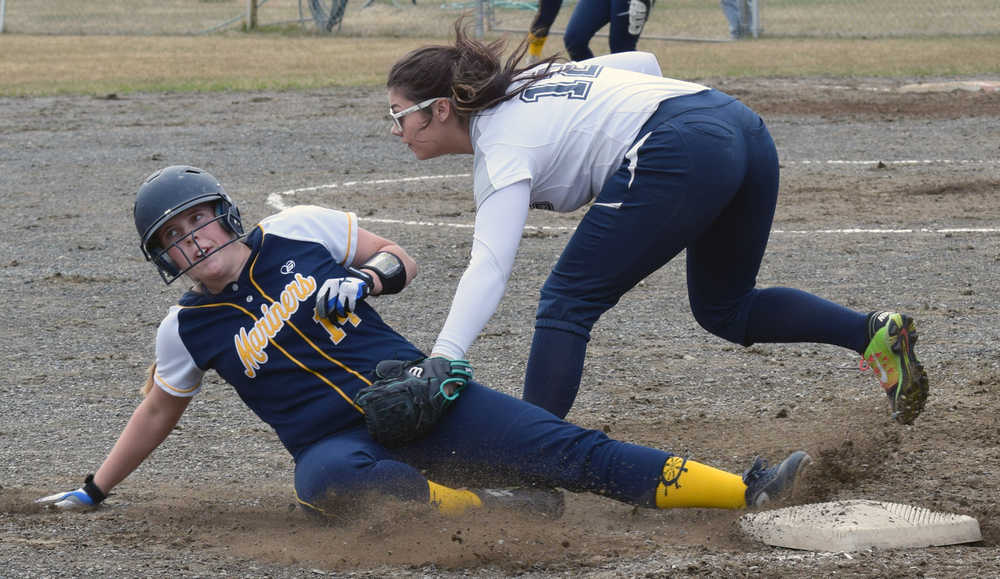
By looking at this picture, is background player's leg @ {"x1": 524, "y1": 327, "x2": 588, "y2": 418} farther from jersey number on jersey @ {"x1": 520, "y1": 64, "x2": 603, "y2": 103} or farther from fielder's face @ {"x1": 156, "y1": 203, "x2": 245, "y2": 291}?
fielder's face @ {"x1": 156, "y1": 203, "x2": 245, "y2": 291}

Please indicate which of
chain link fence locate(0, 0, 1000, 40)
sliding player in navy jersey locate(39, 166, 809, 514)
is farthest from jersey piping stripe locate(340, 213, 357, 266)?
chain link fence locate(0, 0, 1000, 40)

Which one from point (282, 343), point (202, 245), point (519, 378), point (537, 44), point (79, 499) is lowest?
point (519, 378)

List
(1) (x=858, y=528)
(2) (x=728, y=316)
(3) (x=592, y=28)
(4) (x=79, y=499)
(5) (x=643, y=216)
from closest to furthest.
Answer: (1) (x=858, y=528) < (5) (x=643, y=216) < (4) (x=79, y=499) < (2) (x=728, y=316) < (3) (x=592, y=28)

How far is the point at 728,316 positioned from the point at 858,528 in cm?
101

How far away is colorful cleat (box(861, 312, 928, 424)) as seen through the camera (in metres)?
3.82

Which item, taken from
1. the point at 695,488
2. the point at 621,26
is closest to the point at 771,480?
the point at 695,488

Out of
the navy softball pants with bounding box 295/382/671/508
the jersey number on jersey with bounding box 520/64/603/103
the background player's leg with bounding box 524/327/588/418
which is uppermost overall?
the jersey number on jersey with bounding box 520/64/603/103

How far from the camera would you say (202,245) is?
11.7ft

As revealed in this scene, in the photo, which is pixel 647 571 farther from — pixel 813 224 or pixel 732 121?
pixel 813 224

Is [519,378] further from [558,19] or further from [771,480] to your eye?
[558,19]

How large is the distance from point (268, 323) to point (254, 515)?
608 millimetres

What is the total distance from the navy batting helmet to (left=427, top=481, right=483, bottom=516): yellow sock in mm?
902

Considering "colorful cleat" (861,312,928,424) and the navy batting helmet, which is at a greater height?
the navy batting helmet

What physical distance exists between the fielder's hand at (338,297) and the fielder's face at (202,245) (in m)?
0.29
